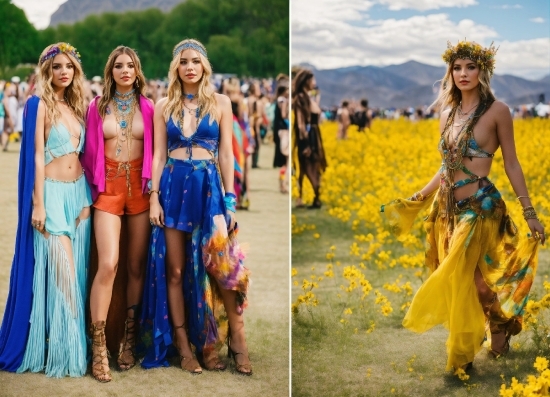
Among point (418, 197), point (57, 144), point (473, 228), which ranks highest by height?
point (57, 144)

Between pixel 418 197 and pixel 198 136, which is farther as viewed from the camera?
pixel 418 197

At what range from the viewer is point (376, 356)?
4848 millimetres

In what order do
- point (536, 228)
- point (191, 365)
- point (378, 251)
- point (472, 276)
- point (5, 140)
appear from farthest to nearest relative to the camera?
1. point (5, 140)
2. point (378, 251)
3. point (191, 365)
4. point (472, 276)
5. point (536, 228)

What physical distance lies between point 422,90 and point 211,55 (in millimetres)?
8620

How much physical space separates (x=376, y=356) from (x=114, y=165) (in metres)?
1.89

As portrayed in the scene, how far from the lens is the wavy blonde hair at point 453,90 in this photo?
4.17 m

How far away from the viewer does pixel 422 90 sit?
8.80m

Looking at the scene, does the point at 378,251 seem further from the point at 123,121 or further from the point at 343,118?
the point at 343,118

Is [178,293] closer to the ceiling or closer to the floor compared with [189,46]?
closer to the floor

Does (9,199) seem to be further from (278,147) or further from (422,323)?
(422,323)

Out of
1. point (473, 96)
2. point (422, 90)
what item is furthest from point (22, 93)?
point (473, 96)

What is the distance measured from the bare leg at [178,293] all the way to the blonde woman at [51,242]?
48 centimetres

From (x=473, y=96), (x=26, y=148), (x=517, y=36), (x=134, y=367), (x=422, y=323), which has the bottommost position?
(x=134, y=367)

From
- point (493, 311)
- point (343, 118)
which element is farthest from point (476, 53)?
point (343, 118)
